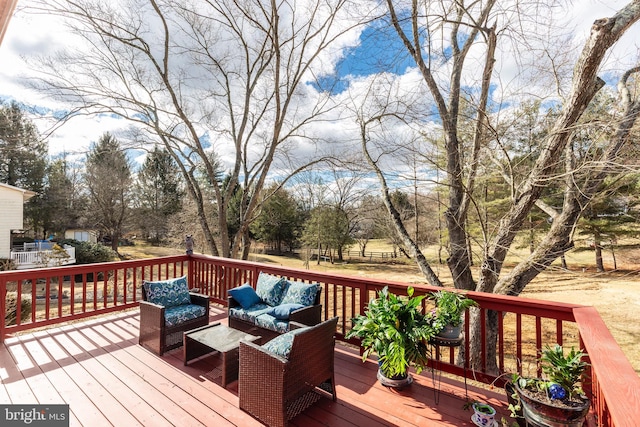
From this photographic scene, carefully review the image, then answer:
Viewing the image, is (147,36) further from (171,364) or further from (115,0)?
(171,364)

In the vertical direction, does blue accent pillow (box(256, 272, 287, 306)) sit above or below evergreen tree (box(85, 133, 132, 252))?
below

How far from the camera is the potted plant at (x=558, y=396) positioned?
Answer: 1.57m

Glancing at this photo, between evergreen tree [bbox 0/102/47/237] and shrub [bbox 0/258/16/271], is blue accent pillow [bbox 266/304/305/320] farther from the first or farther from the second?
evergreen tree [bbox 0/102/47/237]

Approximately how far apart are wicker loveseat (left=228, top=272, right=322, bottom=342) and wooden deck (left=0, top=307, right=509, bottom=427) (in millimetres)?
521

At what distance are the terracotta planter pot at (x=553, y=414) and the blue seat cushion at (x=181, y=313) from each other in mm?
3290

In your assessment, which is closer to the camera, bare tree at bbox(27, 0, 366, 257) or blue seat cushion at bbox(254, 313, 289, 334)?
blue seat cushion at bbox(254, 313, 289, 334)

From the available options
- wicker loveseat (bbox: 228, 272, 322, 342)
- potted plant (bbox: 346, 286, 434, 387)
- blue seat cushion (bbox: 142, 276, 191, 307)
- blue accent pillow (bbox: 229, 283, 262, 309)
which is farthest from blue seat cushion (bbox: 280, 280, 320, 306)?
blue seat cushion (bbox: 142, 276, 191, 307)

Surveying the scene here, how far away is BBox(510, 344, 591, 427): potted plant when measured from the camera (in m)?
1.57

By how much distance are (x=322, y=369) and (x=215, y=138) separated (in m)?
8.90

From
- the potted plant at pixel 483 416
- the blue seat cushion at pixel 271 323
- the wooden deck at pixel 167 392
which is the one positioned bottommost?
the wooden deck at pixel 167 392

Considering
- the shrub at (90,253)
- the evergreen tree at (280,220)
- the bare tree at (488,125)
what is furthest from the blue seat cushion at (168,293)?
the evergreen tree at (280,220)

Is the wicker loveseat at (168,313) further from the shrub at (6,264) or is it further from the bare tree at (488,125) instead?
the shrub at (6,264)

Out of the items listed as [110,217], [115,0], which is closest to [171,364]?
[115,0]

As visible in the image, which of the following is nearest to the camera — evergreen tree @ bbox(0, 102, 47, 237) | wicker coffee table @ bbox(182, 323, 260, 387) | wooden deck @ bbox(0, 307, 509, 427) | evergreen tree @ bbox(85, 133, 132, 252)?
wooden deck @ bbox(0, 307, 509, 427)
